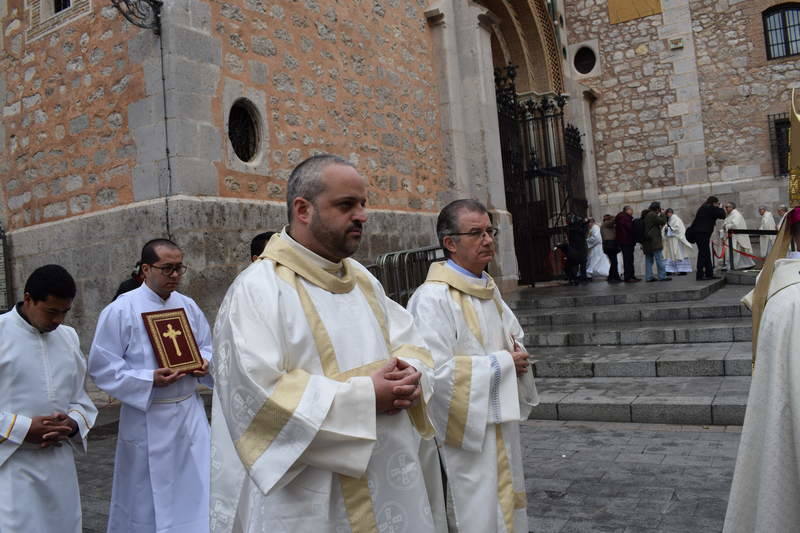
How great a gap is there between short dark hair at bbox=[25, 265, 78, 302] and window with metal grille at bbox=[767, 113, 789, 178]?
62.6 feet

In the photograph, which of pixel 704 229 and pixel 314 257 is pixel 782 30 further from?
pixel 314 257

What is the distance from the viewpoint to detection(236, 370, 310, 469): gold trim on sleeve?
1979 mm

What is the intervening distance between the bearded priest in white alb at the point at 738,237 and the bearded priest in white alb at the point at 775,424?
12862 mm

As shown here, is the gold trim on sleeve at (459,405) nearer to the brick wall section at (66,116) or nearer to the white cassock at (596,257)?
the brick wall section at (66,116)

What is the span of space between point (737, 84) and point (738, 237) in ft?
17.4

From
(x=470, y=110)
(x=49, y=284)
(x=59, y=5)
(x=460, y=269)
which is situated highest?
(x=59, y=5)

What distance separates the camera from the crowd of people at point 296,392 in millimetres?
2035

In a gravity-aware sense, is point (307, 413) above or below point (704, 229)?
below

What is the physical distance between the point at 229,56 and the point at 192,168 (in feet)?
5.23

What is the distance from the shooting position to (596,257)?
54.9ft

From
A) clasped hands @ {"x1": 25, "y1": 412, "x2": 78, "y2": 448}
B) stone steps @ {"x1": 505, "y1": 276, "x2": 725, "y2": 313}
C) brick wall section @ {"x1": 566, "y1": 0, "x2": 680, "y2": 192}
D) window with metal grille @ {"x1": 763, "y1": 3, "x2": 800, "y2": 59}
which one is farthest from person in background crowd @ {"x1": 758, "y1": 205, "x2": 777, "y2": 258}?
clasped hands @ {"x1": 25, "y1": 412, "x2": 78, "y2": 448}

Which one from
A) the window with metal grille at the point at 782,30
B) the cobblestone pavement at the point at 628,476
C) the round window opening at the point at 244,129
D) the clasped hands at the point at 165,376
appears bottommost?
the cobblestone pavement at the point at 628,476

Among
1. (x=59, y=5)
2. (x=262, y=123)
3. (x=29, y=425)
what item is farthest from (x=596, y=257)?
(x=29, y=425)

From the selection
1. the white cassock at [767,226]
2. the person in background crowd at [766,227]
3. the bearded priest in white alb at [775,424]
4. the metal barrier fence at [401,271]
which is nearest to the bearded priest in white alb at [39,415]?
the bearded priest in white alb at [775,424]
